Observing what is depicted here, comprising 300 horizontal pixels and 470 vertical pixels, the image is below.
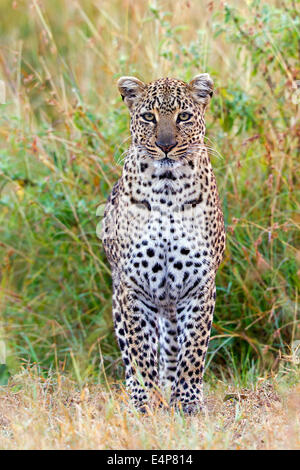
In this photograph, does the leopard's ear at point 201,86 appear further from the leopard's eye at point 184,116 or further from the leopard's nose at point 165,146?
the leopard's nose at point 165,146

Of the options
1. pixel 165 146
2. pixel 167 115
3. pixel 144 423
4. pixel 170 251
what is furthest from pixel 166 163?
pixel 144 423

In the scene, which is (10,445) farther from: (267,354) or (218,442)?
(267,354)

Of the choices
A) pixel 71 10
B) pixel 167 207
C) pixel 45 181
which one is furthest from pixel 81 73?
pixel 167 207

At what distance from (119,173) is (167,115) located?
192cm

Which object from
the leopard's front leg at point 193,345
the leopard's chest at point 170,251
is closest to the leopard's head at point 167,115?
the leopard's chest at point 170,251

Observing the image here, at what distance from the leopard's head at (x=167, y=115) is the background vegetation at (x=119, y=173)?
110 centimetres

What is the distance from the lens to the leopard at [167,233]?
5.32 metres

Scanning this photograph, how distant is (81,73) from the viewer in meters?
9.49

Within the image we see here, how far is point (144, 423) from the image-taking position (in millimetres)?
4484

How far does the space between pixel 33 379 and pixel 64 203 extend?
2237mm

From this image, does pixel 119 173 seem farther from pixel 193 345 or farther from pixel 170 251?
pixel 193 345

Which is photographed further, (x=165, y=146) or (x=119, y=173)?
(x=119, y=173)
